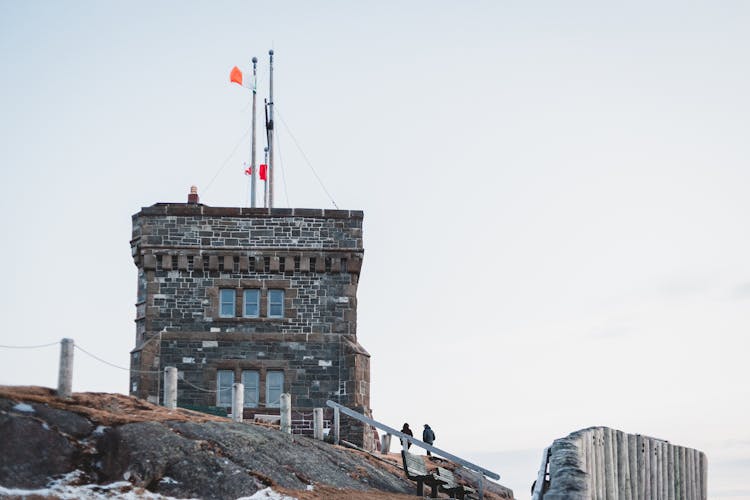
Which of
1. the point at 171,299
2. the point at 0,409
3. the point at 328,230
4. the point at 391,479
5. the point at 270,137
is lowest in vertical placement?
the point at 391,479

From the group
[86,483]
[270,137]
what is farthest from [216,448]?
[270,137]

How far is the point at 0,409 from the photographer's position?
2175 cm

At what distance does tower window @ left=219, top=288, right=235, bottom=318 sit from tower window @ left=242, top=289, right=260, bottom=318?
1.29 ft

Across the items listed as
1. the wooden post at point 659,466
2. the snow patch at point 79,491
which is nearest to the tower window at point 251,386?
the snow patch at point 79,491

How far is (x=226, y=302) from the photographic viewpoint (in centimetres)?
3831

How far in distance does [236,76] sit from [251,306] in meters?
9.91

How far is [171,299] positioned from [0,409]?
1634cm

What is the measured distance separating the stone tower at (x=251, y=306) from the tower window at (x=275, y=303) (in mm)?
32

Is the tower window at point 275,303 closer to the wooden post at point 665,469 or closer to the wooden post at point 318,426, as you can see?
the wooden post at point 318,426

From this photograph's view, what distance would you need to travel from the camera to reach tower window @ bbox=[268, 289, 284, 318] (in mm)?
38312

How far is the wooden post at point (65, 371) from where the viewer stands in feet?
77.4

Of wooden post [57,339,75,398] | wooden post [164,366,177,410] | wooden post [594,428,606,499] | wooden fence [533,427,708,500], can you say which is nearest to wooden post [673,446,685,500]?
wooden fence [533,427,708,500]

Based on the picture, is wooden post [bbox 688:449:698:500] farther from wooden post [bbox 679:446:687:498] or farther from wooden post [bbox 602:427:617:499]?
wooden post [bbox 602:427:617:499]

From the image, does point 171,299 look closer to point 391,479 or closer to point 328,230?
point 328,230
